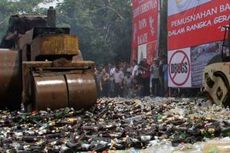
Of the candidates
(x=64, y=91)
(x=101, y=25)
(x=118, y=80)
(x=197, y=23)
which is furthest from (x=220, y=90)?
(x=101, y=25)

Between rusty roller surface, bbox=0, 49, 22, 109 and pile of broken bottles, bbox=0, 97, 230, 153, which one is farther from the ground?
rusty roller surface, bbox=0, 49, 22, 109

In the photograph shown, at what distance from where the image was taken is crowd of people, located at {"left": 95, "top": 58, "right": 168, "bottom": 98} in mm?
19625

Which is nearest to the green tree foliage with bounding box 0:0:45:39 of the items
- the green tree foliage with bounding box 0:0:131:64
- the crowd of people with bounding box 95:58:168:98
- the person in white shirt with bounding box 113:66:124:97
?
the green tree foliage with bounding box 0:0:131:64

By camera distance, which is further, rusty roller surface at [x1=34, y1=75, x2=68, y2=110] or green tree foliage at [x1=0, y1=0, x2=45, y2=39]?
green tree foliage at [x1=0, y1=0, x2=45, y2=39]

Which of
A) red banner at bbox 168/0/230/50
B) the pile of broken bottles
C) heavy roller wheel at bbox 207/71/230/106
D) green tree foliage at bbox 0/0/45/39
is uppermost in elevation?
green tree foliage at bbox 0/0/45/39

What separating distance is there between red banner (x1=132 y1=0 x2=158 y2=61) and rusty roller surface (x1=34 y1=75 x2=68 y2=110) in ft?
41.9

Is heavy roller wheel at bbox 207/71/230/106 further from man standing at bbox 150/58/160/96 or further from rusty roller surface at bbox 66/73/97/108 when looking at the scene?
man standing at bbox 150/58/160/96

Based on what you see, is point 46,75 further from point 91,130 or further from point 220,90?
point 220,90

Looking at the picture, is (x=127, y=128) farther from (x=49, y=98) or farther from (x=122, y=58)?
(x=122, y=58)

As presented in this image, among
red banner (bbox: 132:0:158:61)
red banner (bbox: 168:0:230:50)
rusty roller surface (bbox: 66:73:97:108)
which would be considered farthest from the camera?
red banner (bbox: 132:0:158:61)

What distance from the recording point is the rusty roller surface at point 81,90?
8453 millimetres

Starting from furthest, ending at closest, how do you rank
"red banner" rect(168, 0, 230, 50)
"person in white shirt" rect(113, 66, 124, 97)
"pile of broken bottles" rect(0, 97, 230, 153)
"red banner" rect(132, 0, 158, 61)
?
"person in white shirt" rect(113, 66, 124, 97) → "red banner" rect(132, 0, 158, 61) → "red banner" rect(168, 0, 230, 50) → "pile of broken bottles" rect(0, 97, 230, 153)

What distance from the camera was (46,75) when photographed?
841 cm

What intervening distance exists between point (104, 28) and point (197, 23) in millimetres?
15065
